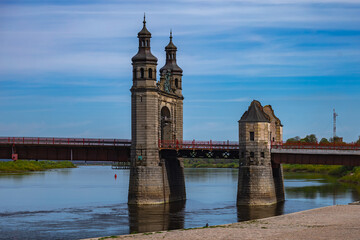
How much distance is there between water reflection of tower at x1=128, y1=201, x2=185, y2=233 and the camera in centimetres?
6538

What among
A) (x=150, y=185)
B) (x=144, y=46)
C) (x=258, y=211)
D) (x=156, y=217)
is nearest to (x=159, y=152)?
(x=150, y=185)

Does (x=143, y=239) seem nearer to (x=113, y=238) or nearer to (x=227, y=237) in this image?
(x=113, y=238)

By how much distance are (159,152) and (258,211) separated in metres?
17.6

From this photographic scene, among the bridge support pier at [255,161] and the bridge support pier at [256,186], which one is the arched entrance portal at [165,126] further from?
the bridge support pier at [256,186]

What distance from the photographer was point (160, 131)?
89.5 meters

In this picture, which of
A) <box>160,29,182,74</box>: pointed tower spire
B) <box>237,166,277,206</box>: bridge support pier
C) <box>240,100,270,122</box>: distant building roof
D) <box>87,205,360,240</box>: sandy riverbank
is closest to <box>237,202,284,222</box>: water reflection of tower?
<box>237,166,277,206</box>: bridge support pier

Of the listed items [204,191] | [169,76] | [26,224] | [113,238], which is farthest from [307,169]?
[113,238]

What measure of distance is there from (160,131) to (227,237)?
40.2 m

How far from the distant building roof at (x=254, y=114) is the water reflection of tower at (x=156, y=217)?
1437 cm

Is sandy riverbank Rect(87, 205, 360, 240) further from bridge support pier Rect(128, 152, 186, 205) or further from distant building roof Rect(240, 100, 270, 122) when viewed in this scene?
bridge support pier Rect(128, 152, 186, 205)

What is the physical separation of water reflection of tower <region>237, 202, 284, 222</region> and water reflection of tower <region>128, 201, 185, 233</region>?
6974 mm

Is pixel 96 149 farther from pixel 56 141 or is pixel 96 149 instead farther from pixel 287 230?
pixel 287 230

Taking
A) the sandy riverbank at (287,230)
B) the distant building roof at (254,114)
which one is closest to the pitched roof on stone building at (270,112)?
the distant building roof at (254,114)

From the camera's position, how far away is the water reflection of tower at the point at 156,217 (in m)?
65.4
